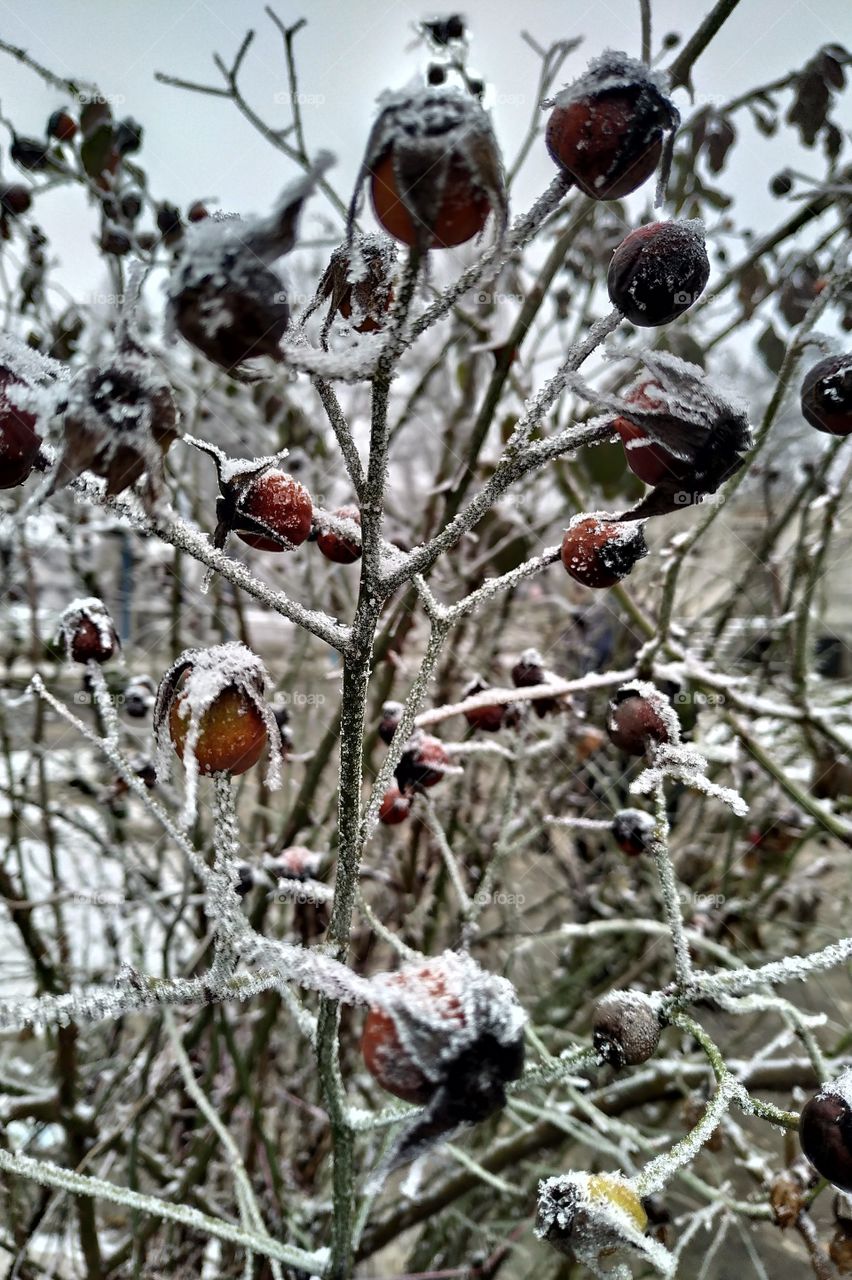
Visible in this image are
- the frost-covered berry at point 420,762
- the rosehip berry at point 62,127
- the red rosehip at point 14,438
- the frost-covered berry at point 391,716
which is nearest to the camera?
the red rosehip at point 14,438

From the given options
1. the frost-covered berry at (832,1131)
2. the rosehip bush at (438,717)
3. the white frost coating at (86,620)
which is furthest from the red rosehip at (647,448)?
the white frost coating at (86,620)

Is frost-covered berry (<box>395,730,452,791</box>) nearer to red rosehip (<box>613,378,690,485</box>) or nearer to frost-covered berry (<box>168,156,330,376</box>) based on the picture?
red rosehip (<box>613,378,690,485</box>)

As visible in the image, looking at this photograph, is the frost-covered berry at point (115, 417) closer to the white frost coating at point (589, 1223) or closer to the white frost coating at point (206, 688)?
the white frost coating at point (206, 688)

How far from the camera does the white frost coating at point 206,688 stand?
0.47 m

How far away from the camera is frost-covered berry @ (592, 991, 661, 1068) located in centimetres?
50

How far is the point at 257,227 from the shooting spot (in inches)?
12.5

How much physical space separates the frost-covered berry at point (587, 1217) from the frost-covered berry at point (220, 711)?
28 centimetres

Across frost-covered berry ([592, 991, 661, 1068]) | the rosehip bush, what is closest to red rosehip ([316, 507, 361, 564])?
the rosehip bush

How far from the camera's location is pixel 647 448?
44 centimetres

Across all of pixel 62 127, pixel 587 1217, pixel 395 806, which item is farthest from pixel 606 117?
pixel 62 127

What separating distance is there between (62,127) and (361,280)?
1757mm

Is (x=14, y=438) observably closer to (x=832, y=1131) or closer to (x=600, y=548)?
(x=600, y=548)

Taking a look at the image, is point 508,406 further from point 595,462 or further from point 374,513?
point 374,513

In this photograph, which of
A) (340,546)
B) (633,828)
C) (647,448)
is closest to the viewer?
(647,448)
